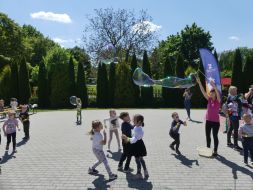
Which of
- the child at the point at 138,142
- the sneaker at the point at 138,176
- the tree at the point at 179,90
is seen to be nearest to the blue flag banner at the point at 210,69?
the child at the point at 138,142

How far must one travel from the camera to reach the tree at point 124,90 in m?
33.7

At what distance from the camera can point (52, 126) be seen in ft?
62.5

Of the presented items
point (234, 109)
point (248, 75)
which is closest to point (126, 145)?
point (234, 109)

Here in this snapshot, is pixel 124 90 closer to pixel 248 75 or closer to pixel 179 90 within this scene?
pixel 179 90

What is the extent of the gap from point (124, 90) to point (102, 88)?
2.21 meters

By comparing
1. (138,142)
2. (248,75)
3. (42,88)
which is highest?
(248,75)

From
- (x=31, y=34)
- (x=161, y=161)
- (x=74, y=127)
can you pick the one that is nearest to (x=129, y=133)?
(x=161, y=161)

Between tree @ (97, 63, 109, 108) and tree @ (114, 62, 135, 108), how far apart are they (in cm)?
114

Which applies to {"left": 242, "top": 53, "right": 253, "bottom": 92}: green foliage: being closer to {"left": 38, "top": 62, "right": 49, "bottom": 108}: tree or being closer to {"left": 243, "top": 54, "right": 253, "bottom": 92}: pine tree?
Answer: {"left": 243, "top": 54, "right": 253, "bottom": 92}: pine tree

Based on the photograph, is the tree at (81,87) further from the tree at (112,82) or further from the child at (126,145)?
the child at (126,145)

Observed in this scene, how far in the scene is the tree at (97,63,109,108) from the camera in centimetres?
3444

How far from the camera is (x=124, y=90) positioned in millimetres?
33750

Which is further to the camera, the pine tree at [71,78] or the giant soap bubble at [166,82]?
the pine tree at [71,78]

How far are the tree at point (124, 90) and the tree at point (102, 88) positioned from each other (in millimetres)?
1142
